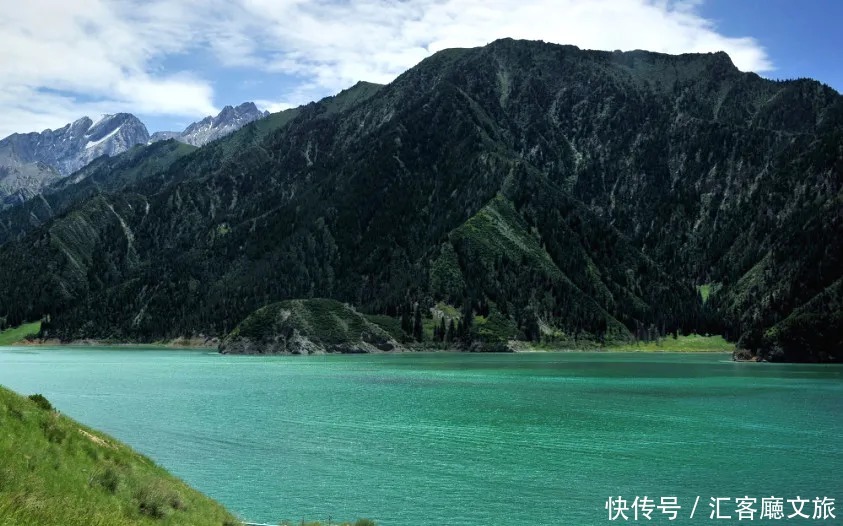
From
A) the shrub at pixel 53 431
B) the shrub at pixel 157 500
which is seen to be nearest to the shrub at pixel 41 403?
the shrub at pixel 53 431

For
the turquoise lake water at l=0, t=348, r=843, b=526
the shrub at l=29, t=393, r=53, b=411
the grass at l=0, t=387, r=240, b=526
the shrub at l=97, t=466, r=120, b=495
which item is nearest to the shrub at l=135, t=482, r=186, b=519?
the grass at l=0, t=387, r=240, b=526

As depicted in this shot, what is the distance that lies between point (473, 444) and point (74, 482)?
43.1m

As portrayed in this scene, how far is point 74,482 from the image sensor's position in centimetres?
2748

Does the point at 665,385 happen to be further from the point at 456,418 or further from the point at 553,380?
the point at 456,418

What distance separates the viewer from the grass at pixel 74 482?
2240 centimetres

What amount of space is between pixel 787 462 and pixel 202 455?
47.3 metres

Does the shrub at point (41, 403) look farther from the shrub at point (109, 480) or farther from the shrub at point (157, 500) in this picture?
the shrub at point (157, 500)

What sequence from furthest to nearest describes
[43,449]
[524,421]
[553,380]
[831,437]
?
[553,380], [524,421], [831,437], [43,449]

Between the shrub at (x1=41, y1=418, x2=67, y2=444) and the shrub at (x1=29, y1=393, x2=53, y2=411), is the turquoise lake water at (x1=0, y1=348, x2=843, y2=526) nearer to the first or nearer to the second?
the shrub at (x1=29, y1=393, x2=53, y2=411)

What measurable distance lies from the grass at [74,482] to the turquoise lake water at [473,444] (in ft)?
35.6

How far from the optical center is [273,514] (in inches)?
1681

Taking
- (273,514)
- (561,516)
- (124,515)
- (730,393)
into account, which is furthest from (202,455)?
(730,393)

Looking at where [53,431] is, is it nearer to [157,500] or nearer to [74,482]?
[74,482]

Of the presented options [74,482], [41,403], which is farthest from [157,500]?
[41,403]
